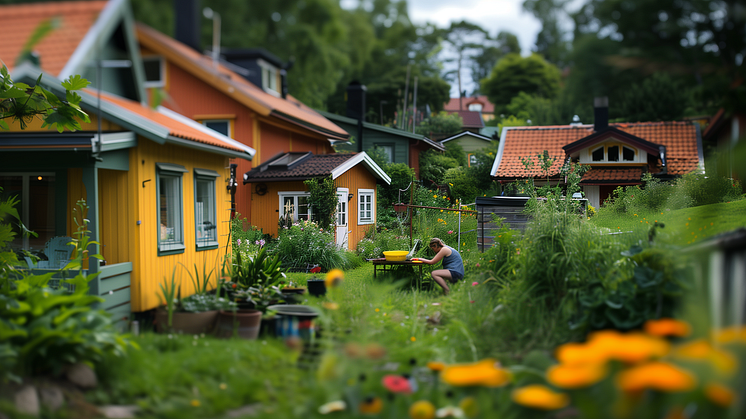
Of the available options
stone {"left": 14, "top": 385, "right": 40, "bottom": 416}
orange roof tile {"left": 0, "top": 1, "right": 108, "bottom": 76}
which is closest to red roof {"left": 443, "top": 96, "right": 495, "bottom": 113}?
orange roof tile {"left": 0, "top": 1, "right": 108, "bottom": 76}

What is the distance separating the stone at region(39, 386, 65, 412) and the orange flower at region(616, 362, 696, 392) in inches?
132

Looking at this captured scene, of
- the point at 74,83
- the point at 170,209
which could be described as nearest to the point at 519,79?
the point at 170,209

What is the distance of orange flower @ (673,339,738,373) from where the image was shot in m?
1.95

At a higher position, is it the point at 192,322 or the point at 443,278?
the point at 443,278

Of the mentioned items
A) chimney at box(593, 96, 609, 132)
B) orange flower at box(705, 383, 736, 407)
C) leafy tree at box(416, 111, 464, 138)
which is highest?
chimney at box(593, 96, 609, 132)

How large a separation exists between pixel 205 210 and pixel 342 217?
5.30m

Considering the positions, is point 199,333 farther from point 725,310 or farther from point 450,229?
point 450,229

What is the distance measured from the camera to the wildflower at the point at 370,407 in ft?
9.34

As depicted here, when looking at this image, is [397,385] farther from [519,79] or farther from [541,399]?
[519,79]

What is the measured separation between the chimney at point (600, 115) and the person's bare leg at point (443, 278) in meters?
10.3

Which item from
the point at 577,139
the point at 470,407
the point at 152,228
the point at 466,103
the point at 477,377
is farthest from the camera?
the point at 577,139

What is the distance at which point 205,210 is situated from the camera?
7.88 meters

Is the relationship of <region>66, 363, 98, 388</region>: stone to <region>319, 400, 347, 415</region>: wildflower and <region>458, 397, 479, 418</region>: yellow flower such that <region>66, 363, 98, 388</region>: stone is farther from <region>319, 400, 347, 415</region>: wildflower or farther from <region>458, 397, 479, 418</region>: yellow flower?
<region>458, 397, 479, 418</region>: yellow flower

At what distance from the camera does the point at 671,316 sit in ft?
12.5
